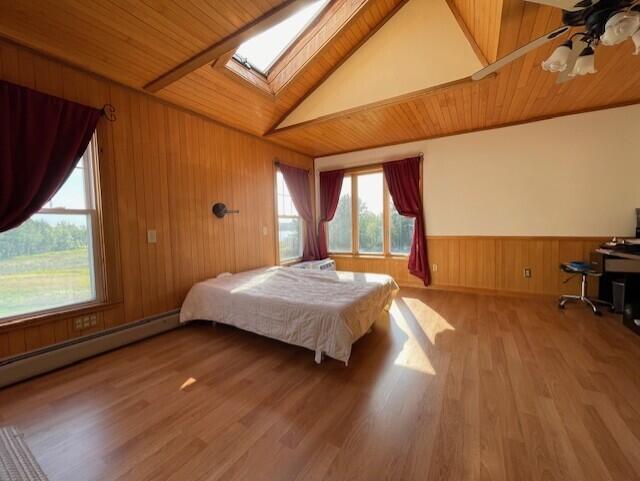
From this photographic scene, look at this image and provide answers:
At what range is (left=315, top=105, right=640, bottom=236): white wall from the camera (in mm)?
3412

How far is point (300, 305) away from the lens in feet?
7.55

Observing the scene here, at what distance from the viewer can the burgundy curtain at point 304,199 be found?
16.0ft

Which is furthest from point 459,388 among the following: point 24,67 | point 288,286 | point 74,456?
point 24,67

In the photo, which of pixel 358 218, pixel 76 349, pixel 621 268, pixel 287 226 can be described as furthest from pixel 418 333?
pixel 76 349

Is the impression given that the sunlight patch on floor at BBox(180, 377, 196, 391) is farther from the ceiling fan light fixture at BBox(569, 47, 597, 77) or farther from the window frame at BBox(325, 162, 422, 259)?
the window frame at BBox(325, 162, 422, 259)

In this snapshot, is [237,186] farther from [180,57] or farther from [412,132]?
[412,132]

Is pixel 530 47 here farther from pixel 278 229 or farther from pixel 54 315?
pixel 54 315

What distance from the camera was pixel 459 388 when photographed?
186 centimetres

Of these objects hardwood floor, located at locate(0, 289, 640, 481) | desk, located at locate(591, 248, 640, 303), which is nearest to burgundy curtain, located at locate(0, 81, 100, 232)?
hardwood floor, located at locate(0, 289, 640, 481)

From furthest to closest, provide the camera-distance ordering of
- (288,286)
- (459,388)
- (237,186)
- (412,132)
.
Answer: (412,132), (237,186), (288,286), (459,388)

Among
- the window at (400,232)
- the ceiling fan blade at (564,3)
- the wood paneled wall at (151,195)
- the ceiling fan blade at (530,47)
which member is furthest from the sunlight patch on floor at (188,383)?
the window at (400,232)

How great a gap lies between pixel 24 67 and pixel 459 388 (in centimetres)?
408

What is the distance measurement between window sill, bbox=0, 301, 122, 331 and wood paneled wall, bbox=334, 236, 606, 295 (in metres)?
4.22

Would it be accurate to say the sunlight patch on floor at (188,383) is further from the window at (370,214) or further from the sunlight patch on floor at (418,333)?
the window at (370,214)
